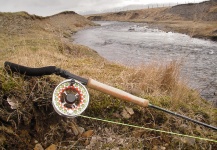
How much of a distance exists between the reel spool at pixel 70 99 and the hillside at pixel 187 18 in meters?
2.88

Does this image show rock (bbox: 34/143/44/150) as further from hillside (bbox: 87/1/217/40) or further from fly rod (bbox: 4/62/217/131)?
hillside (bbox: 87/1/217/40)

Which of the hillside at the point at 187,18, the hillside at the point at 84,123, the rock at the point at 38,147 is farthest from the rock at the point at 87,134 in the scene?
the hillside at the point at 187,18

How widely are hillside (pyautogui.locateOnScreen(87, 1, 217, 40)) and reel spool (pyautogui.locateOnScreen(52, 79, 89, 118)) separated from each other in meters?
2.88

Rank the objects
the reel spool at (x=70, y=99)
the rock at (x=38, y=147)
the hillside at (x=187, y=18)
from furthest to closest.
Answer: the hillside at (x=187, y=18)
the rock at (x=38, y=147)
the reel spool at (x=70, y=99)

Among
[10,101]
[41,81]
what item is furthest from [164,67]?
[10,101]

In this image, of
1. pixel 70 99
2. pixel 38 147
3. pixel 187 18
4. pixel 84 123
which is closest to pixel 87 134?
pixel 84 123

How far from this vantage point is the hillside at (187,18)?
22766 mm

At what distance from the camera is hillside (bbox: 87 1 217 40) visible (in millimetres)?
22766

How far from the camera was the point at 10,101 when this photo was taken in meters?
3.25

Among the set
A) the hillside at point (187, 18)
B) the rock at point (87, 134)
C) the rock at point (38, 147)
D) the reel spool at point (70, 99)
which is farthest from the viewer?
the hillside at point (187, 18)

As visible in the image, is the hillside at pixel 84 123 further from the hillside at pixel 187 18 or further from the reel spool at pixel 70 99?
the hillside at pixel 187 18

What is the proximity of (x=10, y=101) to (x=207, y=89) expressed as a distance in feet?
21.3

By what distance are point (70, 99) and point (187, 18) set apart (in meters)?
52.5

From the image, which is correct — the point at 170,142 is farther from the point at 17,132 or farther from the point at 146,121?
the point at 17,132
